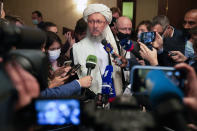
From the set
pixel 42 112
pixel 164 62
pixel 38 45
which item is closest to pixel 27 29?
pixel 38 45

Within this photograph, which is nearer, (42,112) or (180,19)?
(42,112)

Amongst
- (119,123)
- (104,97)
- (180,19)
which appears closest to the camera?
(119,123)

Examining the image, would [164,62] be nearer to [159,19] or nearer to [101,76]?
[101,76]

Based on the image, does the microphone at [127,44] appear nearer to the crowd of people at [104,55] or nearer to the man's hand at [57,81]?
the crowd of people at [104,55]

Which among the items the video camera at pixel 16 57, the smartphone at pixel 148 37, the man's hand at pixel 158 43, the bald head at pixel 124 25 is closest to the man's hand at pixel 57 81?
the smartphone at pixel 148 37

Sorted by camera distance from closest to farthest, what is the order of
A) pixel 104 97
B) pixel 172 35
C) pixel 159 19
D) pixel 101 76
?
pixel 104 97 → pixel 101 76 → pixel 172 35 → pixel 159 19

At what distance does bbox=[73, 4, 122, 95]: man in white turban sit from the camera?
2164 millimetres

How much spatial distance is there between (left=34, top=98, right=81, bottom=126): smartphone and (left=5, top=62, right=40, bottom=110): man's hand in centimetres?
5

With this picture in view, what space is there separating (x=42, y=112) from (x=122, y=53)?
1571 millimetres

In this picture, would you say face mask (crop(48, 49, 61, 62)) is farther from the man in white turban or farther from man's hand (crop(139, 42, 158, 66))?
man's hand (crop(139, 42, 158, 66))

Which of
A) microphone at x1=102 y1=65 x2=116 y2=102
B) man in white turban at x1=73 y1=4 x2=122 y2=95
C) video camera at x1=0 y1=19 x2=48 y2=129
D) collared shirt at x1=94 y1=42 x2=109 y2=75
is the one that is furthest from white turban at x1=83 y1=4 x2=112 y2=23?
video camera at x1=0 y1=19 x2=48 y2=129

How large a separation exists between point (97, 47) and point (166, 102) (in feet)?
5.62

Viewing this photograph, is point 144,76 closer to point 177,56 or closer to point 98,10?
point 177,56

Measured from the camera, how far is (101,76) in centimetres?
215
